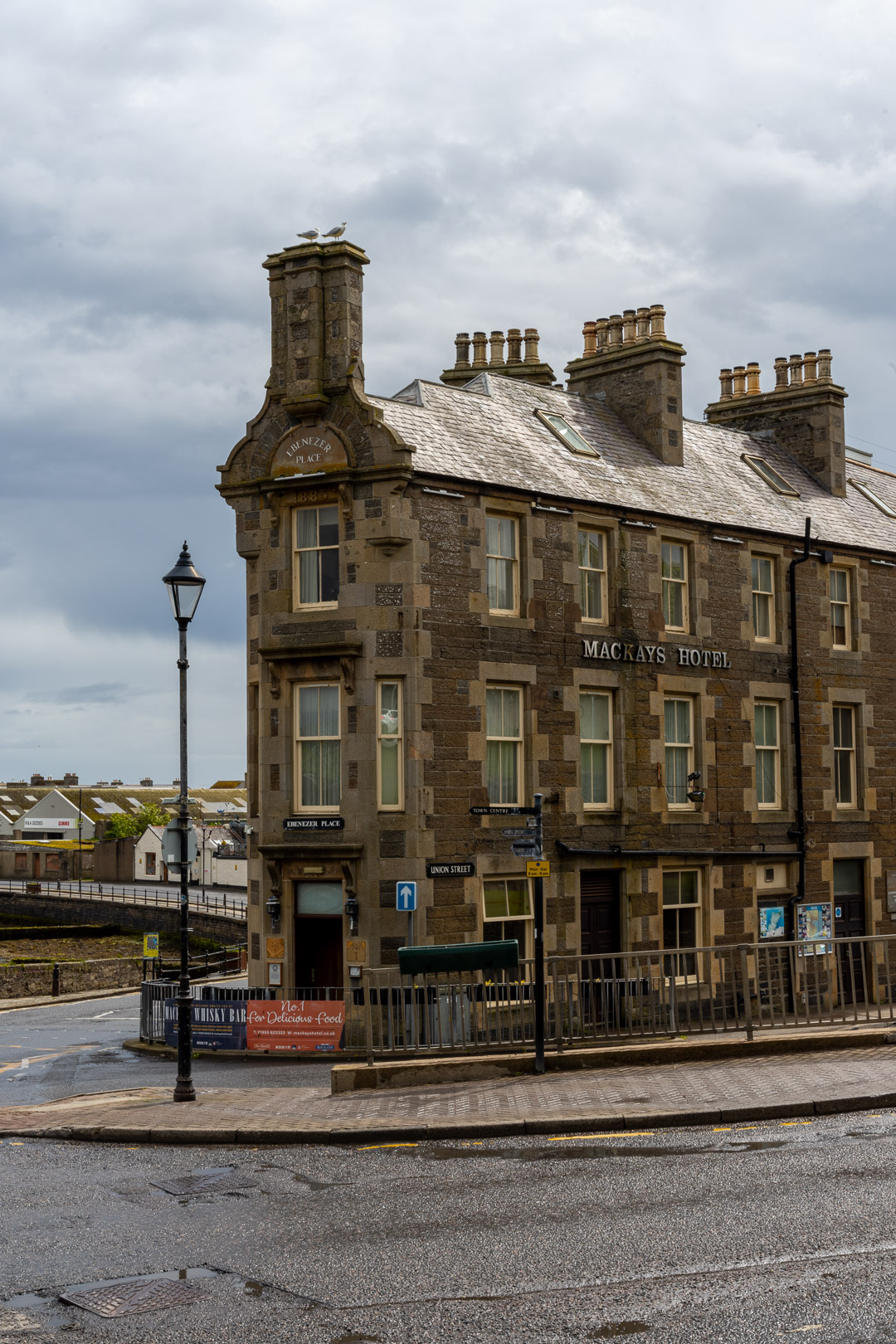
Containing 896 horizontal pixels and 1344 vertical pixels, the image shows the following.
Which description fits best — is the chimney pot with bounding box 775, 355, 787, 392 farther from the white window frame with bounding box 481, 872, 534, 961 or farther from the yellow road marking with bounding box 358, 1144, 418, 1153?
the yellow road marking with bounding box 358, 1144, 418, 1153

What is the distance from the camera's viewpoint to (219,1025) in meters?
24.4

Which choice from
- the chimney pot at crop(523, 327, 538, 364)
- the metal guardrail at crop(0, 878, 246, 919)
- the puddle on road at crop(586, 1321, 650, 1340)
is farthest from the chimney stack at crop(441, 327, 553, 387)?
the metal guardrail at crop(0, 878, 246, 919)

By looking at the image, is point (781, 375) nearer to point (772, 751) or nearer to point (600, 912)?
point (772, 751)

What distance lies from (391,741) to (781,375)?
57.1 ft

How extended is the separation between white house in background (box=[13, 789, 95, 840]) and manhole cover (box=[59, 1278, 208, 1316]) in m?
122

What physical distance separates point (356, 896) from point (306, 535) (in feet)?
21.7

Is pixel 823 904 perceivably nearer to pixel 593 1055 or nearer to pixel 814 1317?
pixel 593 1055

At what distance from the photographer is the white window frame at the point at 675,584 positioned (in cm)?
2880

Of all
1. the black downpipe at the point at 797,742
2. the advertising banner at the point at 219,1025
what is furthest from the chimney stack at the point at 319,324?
the black downpipe at the point at 797,742

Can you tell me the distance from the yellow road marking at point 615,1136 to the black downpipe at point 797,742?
17451 mm

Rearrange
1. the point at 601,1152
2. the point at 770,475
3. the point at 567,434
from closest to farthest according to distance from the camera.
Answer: the point at 601,1152 → the point at 567,434 → the point at 770,475

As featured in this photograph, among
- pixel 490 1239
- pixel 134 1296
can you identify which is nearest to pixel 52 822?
pixel 490 1239

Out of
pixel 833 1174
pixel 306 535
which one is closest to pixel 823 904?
pixel 306 535

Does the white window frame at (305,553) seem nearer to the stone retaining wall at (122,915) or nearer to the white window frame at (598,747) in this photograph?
the white window frame at (598,747)
